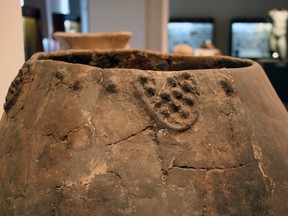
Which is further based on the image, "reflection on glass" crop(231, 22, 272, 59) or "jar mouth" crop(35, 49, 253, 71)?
"reflection on glass" crop(231, 22, 272, 59)

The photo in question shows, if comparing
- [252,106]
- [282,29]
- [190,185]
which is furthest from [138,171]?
[282,29]

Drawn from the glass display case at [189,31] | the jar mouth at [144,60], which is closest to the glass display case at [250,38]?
the glass display case at [189,31]

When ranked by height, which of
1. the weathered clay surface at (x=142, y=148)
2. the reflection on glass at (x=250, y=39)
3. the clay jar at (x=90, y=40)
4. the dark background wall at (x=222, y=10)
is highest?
the weathered clay surface at (x=142, y=148)

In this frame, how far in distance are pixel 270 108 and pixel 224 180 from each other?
0.86 ft

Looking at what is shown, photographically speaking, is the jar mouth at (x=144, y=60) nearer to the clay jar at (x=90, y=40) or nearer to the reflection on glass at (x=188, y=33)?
the clay jar at (x=90, y=40)

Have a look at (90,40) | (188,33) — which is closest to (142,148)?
(90,40)

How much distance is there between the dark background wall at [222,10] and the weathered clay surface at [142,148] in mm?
3993

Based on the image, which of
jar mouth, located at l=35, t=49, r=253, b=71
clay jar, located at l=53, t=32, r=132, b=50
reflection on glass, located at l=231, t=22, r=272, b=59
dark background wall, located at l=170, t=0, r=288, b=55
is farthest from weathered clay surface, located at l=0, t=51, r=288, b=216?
dark background wall, located at l=170, t=0, r=288, b=55

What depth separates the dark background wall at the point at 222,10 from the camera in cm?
481

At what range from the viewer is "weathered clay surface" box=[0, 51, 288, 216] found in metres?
0.86

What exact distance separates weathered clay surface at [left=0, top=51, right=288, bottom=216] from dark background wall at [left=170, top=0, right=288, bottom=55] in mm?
3993

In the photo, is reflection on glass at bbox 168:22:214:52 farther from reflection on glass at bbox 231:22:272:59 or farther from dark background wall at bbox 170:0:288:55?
reflection on glass at bbox 231:22:272:59

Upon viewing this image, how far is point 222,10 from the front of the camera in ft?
16.2

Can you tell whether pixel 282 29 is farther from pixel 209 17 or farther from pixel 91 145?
pixel 91 145
